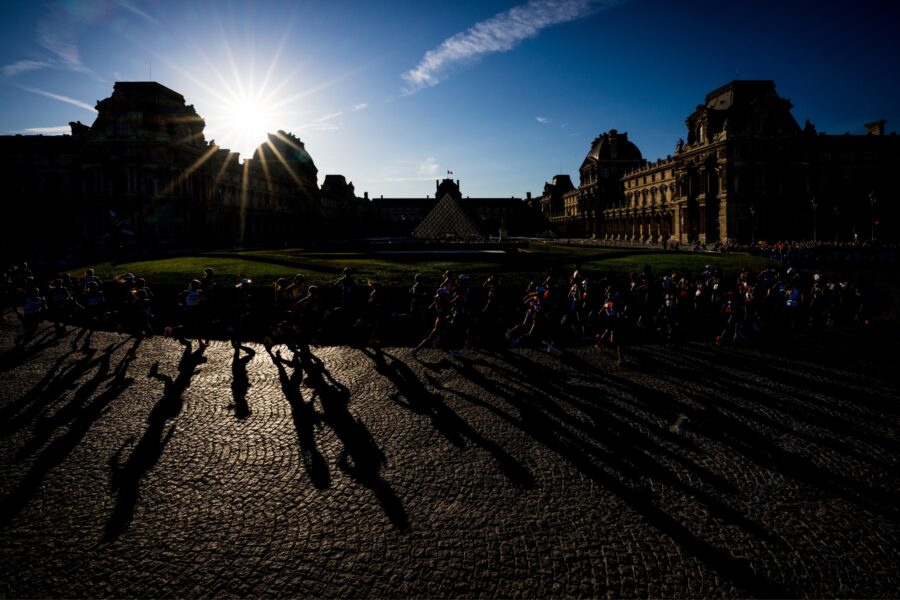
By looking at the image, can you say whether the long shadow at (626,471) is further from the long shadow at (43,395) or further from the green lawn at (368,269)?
the green lawn at (368,269)

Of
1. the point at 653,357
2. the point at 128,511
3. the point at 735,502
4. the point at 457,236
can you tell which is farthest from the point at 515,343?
the point at 457,236

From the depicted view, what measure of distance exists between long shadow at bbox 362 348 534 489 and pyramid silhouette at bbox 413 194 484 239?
4461 cm

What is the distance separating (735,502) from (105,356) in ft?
40.3

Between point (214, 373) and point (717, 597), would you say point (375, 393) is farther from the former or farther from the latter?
point (717, 597)

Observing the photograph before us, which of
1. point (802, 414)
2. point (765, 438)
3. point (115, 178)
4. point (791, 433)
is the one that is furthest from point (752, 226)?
point (115, 178)

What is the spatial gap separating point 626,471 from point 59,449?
7.31 metres

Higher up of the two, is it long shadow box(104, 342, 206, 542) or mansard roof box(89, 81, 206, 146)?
mansard roof box(89, 81, 206, 146)

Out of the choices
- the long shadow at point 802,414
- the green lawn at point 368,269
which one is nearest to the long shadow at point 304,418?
the long shadow at point 802,414

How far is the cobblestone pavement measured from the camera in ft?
12.2

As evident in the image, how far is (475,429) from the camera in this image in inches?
250

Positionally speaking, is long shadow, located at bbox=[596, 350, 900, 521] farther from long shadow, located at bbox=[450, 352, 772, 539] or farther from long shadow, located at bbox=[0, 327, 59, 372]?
long shadow, located at bbox=[0, 327, 59, 372]

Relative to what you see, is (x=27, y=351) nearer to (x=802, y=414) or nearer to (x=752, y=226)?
(x=802, y=414)

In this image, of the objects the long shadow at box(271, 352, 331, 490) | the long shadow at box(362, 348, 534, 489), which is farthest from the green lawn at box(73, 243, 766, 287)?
the long shadow at box(362, 348, 534, 489)

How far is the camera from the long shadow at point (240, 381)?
7.04m
